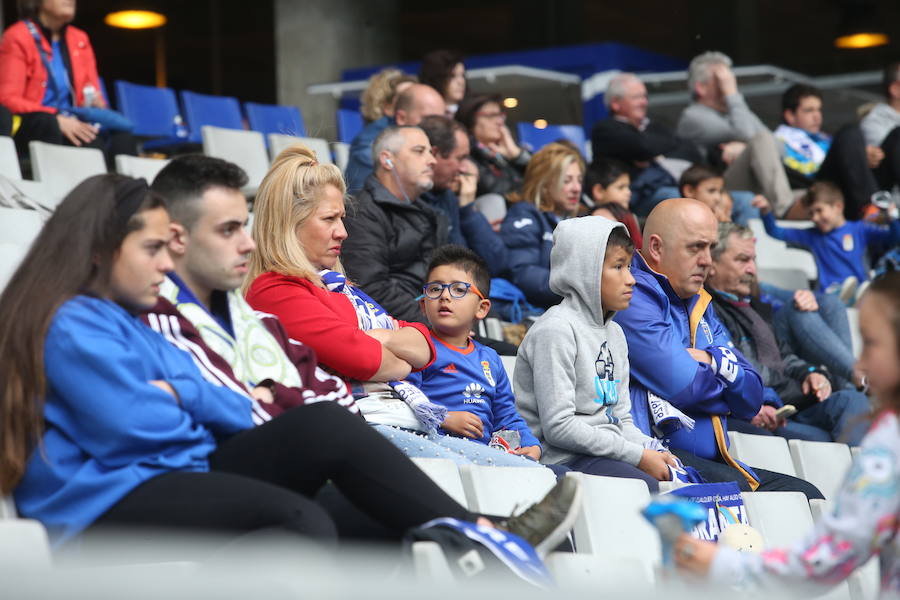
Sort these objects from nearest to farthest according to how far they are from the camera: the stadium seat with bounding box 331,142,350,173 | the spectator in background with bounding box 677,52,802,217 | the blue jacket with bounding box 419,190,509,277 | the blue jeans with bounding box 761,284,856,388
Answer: the blue jacket with bounding box 419,190,509,277 < the blue jeans with bounding box 761,284,856,388 < the stadium seat with bounding box 331,142,350,173 < the spectator in background with bounding box 677,52,802,217

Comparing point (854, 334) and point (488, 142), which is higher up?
point (488, 142)

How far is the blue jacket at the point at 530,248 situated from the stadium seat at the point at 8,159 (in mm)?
2004

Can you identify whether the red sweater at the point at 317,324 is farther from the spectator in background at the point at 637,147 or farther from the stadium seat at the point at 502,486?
the spectator in background at the point at 637,147

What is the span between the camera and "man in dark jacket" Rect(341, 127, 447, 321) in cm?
424

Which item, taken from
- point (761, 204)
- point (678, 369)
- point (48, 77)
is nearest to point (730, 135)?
point (761, 204)

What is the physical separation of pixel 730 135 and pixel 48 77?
4.08 metres

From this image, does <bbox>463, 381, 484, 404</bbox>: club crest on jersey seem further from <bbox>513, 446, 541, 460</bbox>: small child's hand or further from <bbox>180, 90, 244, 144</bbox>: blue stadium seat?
<bbox>180, 90, 244, 144</bbox>: blue stadium seat

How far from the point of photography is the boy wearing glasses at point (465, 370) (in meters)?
3.43

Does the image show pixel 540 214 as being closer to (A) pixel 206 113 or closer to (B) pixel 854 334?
(B) pixel 854 334

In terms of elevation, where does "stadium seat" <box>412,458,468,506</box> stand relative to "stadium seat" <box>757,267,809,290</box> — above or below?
above

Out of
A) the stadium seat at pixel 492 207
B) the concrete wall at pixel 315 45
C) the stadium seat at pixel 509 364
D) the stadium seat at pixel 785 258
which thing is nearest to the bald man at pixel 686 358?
the stadium seat at pixel 509 364

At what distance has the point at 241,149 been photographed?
6434 mm

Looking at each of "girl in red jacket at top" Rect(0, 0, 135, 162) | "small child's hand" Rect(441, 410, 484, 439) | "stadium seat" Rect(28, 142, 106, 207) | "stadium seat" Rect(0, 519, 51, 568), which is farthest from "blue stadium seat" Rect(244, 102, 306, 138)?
"stadium seat" Rect(0, 519, 51, 568)

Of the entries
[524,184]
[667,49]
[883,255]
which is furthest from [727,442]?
[667,49]
